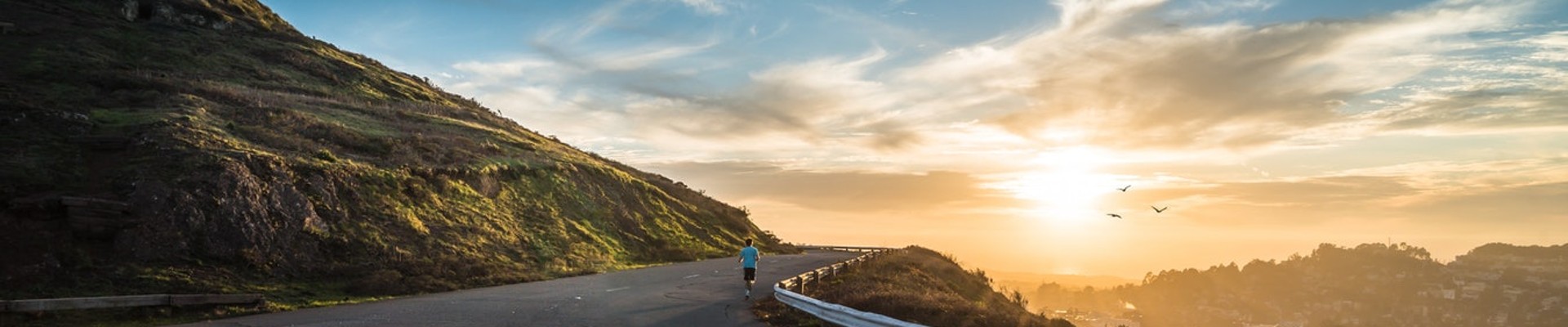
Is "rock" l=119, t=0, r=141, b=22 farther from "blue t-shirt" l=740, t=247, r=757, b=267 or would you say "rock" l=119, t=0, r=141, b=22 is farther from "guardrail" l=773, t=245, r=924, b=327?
"guardrail" l=773, t=245, r=924, b=327

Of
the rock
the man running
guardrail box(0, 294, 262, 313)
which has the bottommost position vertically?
guardrail box(0, 294, 262, 313)

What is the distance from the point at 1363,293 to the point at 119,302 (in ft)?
437

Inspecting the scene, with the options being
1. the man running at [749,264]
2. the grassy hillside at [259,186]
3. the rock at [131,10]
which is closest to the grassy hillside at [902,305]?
the man running at [749,264]

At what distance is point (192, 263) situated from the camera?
21312 millimetres

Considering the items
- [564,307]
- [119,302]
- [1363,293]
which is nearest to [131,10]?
[119,302]

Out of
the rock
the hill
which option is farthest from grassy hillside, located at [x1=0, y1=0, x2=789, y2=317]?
the hill

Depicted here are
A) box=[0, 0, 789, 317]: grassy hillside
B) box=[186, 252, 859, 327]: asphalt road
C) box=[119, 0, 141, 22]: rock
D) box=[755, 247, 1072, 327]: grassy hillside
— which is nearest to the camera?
box=[755, 247, 1072, 327]: grassy hillside

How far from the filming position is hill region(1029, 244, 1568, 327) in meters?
100

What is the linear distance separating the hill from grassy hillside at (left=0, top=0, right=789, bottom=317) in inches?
2561

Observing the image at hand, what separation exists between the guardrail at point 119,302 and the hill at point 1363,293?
85.8m

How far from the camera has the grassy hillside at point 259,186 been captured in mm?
21391

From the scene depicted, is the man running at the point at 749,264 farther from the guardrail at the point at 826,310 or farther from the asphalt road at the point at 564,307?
the guardrail at the point at 826,310

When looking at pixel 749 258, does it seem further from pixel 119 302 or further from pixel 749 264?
pixel 119 302

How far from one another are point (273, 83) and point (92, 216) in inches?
1441
